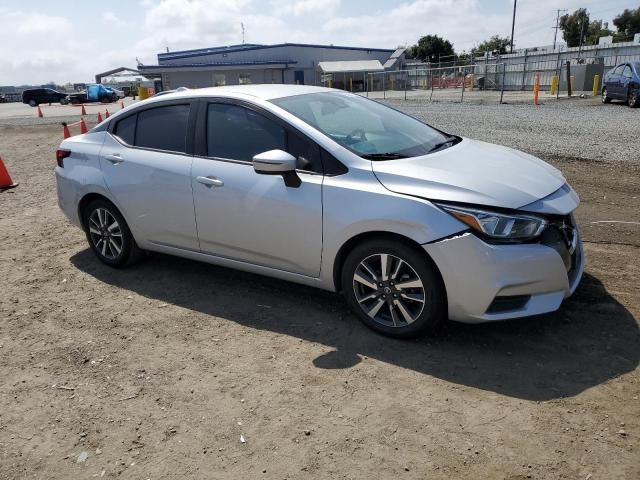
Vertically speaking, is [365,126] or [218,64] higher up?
[218,64]

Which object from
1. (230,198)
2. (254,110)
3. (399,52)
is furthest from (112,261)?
(399,52)

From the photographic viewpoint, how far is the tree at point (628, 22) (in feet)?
273

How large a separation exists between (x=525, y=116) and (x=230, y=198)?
47.1 ft

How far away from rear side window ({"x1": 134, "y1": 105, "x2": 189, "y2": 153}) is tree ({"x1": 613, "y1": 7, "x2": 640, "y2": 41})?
313ft

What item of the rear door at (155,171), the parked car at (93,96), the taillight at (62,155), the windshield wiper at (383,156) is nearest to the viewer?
the windshield wiper at (383,156)

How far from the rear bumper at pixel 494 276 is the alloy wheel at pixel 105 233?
10.3 feet

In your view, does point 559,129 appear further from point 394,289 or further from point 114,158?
point 114,158

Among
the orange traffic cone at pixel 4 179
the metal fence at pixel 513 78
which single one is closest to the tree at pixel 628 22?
the metal fence at pixel 513 78

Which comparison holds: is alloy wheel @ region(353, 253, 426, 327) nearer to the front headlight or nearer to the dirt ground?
the dirt ground

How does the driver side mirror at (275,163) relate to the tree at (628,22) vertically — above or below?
below

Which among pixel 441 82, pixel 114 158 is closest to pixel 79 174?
pixel 114 158

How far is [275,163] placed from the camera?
3.64 meters

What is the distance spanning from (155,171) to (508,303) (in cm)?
301

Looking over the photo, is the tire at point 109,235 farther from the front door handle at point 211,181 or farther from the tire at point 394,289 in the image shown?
the tire at point 394,289
